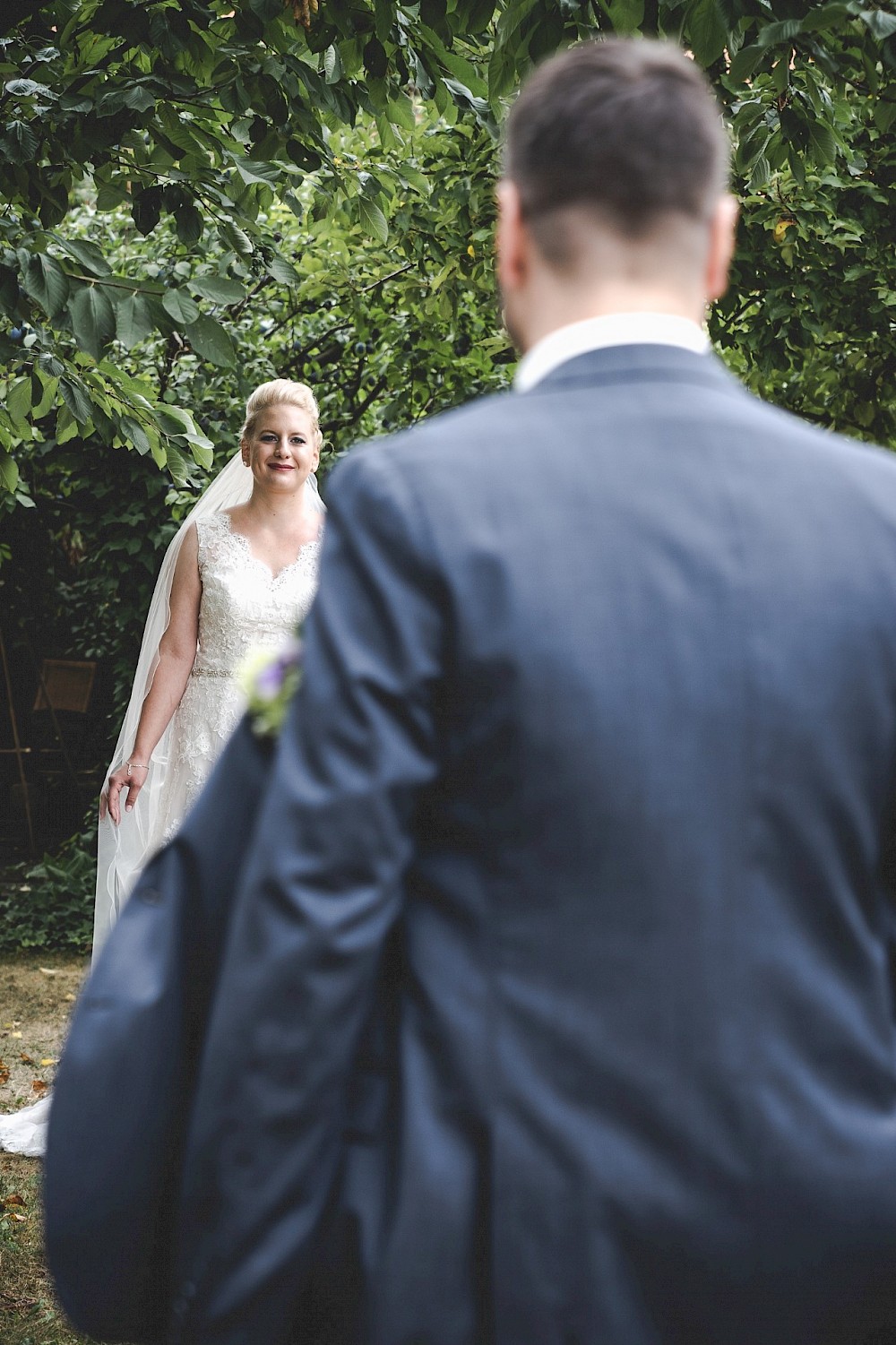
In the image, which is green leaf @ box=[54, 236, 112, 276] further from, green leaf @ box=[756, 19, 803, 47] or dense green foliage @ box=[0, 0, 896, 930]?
green leaf @ box=[756, 19, 803, 47]

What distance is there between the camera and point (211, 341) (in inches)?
120

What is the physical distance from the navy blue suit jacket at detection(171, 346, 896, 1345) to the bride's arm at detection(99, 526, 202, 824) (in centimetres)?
327

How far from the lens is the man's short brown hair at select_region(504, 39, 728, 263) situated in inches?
47.5

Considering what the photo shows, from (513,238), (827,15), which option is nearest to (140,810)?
(827,15)

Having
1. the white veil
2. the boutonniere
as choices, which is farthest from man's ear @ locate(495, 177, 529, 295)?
the white veil

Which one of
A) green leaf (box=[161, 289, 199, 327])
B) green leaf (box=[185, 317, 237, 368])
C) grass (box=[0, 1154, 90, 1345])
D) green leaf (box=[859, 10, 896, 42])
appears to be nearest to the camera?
green leaf (box=[859, 10, 896, 42])

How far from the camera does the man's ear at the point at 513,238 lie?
4.13 ft

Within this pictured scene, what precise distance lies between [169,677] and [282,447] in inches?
33.4

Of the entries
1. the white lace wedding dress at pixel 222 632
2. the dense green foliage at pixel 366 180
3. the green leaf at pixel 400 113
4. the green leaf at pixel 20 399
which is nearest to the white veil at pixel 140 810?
the white lace wedding dress at pixel 222 632

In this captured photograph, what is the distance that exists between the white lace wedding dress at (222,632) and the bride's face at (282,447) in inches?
9.3

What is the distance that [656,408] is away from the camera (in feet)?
3.96

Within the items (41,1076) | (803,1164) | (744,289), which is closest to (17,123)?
(803,1164)

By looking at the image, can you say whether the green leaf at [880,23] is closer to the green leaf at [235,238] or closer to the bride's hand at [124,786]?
the green leaf at [235,238]

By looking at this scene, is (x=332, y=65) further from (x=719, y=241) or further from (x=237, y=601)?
(x=719, y=241)
